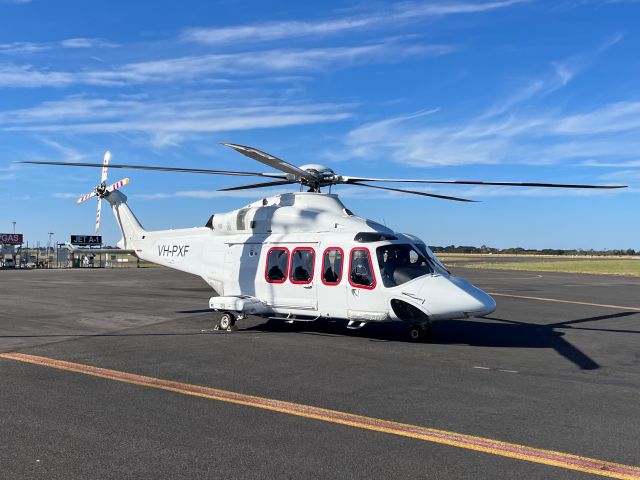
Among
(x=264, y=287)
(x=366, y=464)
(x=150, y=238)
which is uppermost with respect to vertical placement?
(x=150, y=238)

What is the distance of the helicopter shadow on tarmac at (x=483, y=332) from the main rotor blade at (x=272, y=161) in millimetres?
4018

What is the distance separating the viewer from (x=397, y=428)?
622 centimetres

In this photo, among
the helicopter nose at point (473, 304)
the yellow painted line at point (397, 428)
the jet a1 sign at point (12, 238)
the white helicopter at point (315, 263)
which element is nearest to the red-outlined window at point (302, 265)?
the white helicopter at point (315, 263)

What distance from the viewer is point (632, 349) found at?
477 inches

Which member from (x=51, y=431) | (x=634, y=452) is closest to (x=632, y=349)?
(x=634, y=452)

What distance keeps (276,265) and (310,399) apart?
275 inches

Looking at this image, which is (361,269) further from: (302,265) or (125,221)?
(125,221)

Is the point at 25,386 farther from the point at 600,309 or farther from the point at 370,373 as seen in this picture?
the point at 600,309

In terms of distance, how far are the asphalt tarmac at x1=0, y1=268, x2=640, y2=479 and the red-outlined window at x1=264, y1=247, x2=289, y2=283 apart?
4.64 ft

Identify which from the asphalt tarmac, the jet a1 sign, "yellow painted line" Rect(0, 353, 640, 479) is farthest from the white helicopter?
the jet a1 sign

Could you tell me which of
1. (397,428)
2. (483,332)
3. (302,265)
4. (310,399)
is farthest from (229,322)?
(397,428)

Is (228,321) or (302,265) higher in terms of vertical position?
(302,265)

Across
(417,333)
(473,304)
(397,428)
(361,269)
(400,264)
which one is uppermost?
(400,264)

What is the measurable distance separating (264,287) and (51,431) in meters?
8.52
